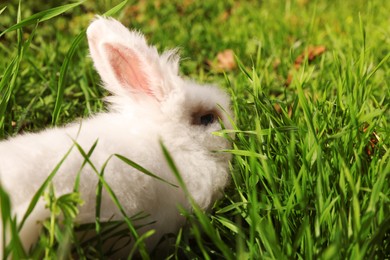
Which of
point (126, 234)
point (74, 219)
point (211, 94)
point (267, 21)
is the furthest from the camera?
point (267, 21)

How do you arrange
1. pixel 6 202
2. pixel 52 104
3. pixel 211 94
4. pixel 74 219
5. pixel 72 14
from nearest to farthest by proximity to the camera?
pixel 6 202, pixel 74 219, pixel 211 94, pixel 52 104, pixel 72 14

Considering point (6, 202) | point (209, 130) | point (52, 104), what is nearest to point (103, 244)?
point (6, 202)

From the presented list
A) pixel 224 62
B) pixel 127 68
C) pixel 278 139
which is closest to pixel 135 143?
pixel 127 68

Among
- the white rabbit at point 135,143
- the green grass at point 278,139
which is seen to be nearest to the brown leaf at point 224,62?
the green grass at point 278,139

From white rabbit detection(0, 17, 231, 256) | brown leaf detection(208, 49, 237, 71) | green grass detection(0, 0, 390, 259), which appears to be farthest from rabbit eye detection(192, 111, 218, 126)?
brown leaf detection(208, 49, 237, 71)

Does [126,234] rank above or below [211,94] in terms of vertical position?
below

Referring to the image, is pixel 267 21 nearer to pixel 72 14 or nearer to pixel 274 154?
pixel 72 14

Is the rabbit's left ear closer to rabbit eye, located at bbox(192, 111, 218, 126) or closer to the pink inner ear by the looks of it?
the pink inner ear
